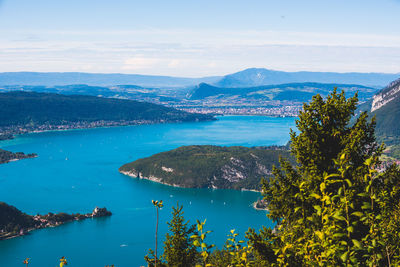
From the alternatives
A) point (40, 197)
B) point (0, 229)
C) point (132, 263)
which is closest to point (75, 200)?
point (40, 197)

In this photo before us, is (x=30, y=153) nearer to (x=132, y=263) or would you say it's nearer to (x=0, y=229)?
(x=0, y=229)

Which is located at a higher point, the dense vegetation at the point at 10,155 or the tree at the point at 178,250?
the tree at the point at 178,250

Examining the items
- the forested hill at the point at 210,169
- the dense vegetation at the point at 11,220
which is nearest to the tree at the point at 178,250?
the dense vegetation at the point at 11,220

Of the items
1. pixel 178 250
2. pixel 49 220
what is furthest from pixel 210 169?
pixel 178 250

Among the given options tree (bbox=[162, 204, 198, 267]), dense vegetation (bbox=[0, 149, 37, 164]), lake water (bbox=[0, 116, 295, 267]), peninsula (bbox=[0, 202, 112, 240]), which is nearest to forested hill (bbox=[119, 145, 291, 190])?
lake water (bbox=[0, 116, 295, 267])

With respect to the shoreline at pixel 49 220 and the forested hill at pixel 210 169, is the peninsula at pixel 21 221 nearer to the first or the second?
the shoreline at pixel 49 220

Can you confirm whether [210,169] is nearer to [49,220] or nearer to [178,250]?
[49,220]
